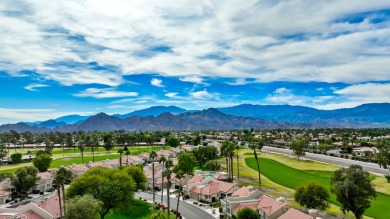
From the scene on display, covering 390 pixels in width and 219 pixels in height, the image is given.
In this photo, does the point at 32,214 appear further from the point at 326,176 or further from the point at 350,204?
the point at 326,176

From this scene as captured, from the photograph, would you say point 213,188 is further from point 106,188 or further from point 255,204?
point 106,188

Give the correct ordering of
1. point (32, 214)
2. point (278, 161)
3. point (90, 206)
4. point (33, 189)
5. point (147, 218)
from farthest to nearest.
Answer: point (278, 161) → point (33, 189) → point (147, 218) → point (32, 214) → point (90, 206)

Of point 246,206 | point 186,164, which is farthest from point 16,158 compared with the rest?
point 246,206

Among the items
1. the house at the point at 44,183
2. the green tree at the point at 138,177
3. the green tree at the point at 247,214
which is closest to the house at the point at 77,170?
the house at the point at 44,183

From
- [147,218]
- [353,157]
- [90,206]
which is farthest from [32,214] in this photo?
[353,157]

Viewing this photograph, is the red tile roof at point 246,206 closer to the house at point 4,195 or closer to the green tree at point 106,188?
the green tree at point 106,188
